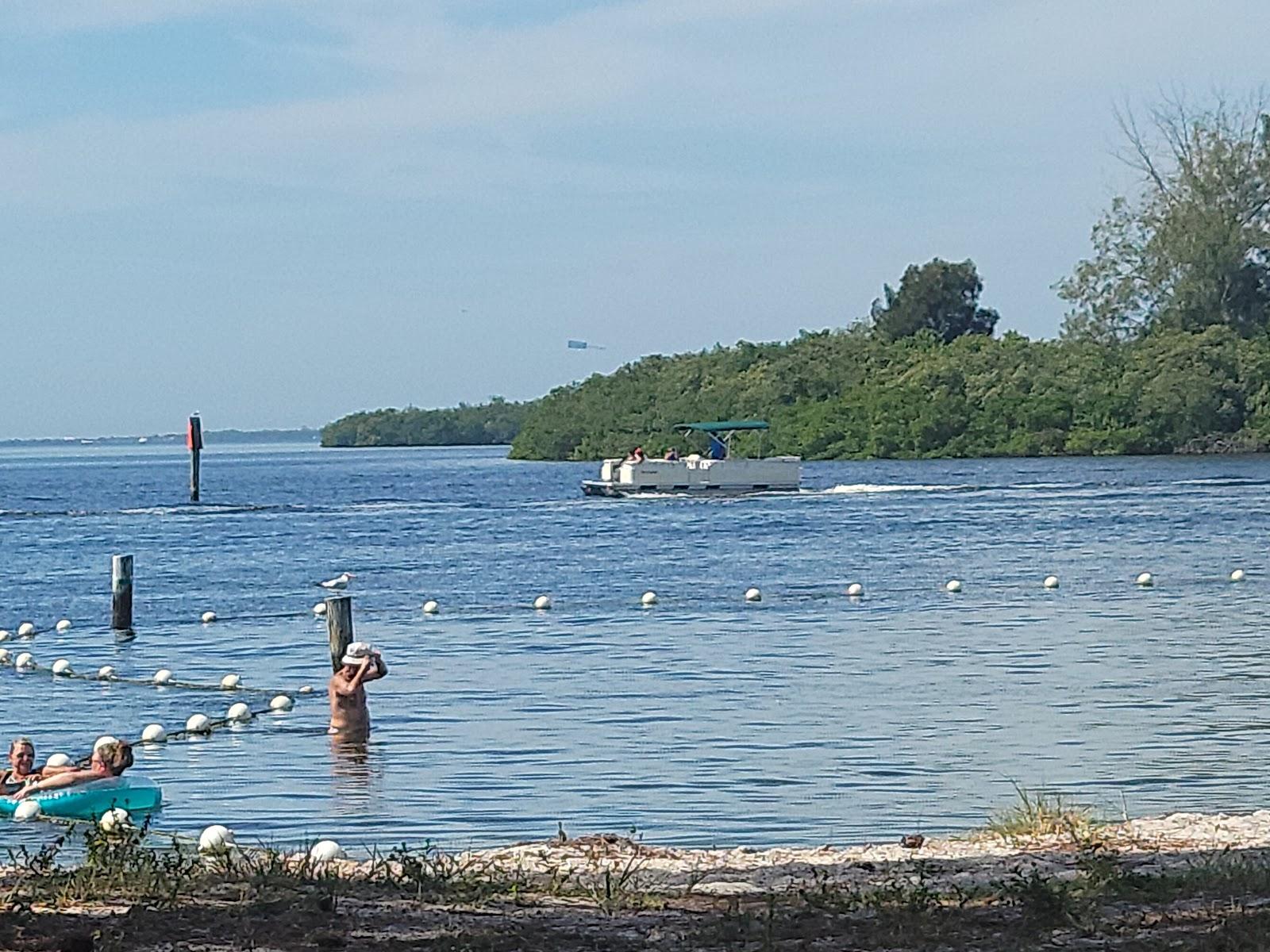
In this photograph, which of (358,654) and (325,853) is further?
(358,654)

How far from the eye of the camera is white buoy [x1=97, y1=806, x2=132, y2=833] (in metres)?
12.0

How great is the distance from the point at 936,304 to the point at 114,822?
142383 mm

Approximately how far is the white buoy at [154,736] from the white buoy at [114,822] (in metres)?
5.32

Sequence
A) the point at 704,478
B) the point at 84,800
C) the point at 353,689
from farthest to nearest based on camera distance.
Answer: the point at 704,478 < the point at 353,689 < the point at 84,800

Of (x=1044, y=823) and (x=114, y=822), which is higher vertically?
(x=114, y=822)

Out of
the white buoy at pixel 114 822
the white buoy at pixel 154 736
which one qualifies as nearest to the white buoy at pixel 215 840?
the white buoy at pixel 114 822

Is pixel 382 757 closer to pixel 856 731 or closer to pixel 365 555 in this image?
pixel 856 731

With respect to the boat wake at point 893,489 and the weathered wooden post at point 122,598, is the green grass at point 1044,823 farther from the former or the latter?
the boat wake at point 893,489

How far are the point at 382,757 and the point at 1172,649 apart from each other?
12.5 meters

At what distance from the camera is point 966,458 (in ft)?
411

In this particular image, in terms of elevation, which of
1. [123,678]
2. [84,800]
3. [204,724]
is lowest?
[123,678]

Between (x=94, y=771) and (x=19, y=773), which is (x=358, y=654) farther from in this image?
(x=94, y=771)

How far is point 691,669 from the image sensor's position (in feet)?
90.2

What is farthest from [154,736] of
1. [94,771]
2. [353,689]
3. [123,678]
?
[123,678]
